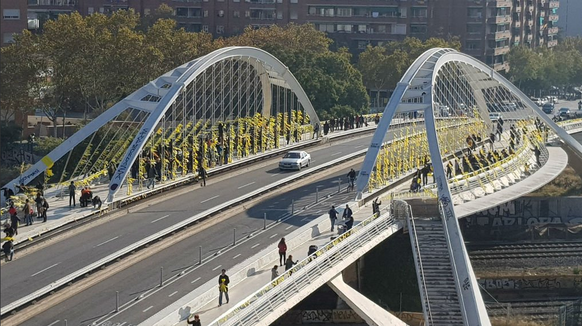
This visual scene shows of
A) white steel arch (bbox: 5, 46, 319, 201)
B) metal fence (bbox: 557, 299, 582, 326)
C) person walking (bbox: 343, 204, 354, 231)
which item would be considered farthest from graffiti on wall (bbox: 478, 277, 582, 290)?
white steel arch (bbox: 5, 46, 319, 201)

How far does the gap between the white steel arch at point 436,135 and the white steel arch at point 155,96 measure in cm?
1054

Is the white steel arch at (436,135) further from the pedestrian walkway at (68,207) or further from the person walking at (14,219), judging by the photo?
the person walking at (14,219)

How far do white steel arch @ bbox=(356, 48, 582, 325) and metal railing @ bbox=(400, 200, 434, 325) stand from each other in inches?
52.7

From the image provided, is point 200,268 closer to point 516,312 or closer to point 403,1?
point 516,312

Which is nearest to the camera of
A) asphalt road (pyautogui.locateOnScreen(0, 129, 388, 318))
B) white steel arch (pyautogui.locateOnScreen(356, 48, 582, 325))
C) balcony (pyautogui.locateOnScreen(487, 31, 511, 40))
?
asphalt road (pyautogui.locateOnScreen(0, 129, 388, 318))

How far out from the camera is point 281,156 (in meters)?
76.4

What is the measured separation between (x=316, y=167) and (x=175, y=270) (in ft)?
89.1

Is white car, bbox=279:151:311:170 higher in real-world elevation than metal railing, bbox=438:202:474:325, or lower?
higher

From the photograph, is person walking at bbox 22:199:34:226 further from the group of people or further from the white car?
the white car

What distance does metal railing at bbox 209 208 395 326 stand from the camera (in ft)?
122

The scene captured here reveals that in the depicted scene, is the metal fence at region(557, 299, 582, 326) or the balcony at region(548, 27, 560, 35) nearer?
the metal fence at region(557, 299, 582, 326)

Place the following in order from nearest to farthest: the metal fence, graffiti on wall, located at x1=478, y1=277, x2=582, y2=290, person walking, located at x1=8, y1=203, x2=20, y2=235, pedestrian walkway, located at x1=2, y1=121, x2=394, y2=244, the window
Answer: person walking, located at x1=8, y1=203, x2=20, y2=235
pedestrian walkway, located at x1=2, y1=121, x2=394, y2=244
the metal fence
graffiti on wall, located at x1=478, y1=277, x2=582, y2=290
the window

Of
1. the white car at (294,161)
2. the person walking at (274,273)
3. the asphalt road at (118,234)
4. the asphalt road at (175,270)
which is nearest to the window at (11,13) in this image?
the asphalt road at (118,234)

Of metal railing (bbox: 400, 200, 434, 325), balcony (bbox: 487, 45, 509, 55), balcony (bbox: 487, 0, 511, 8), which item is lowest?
metal railing (bbox: 400, 200, 434, 325)
